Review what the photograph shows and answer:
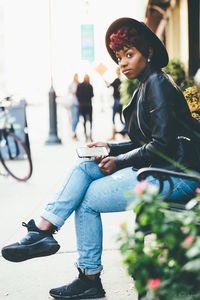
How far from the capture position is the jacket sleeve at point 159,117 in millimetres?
2568

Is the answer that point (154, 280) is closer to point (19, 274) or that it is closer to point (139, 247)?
point (139, 247)

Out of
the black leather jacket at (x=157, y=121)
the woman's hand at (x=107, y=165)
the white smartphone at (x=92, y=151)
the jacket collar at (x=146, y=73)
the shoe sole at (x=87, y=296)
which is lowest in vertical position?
the shoe sole at (x=87, y=296)

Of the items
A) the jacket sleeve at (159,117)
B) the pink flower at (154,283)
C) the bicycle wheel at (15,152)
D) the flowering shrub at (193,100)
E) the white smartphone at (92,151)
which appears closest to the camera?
the pink flower at (154,283)

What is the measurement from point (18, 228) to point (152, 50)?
2.37 meters

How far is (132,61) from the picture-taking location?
9.38 feet

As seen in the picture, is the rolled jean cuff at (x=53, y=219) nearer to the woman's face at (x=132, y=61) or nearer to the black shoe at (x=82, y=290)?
the black shoe at (x=82, y=290)

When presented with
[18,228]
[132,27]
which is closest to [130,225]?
[132,27]

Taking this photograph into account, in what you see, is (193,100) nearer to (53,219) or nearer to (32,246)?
(53,219)

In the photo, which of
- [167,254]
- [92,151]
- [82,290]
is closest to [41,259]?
[82,290]

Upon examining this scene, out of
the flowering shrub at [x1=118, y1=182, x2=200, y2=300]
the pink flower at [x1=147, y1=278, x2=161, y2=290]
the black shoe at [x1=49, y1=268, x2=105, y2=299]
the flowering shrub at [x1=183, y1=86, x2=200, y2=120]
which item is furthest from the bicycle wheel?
the pink flower at [x1=147, y1=278, x2=161, y2=290]

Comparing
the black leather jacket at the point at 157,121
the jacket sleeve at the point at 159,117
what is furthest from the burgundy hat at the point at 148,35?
Answer: the jacket sleeve at the point at 159,117

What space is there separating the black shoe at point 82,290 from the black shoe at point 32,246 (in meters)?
0.31

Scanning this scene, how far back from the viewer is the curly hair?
280 cm

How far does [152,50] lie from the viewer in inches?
115
